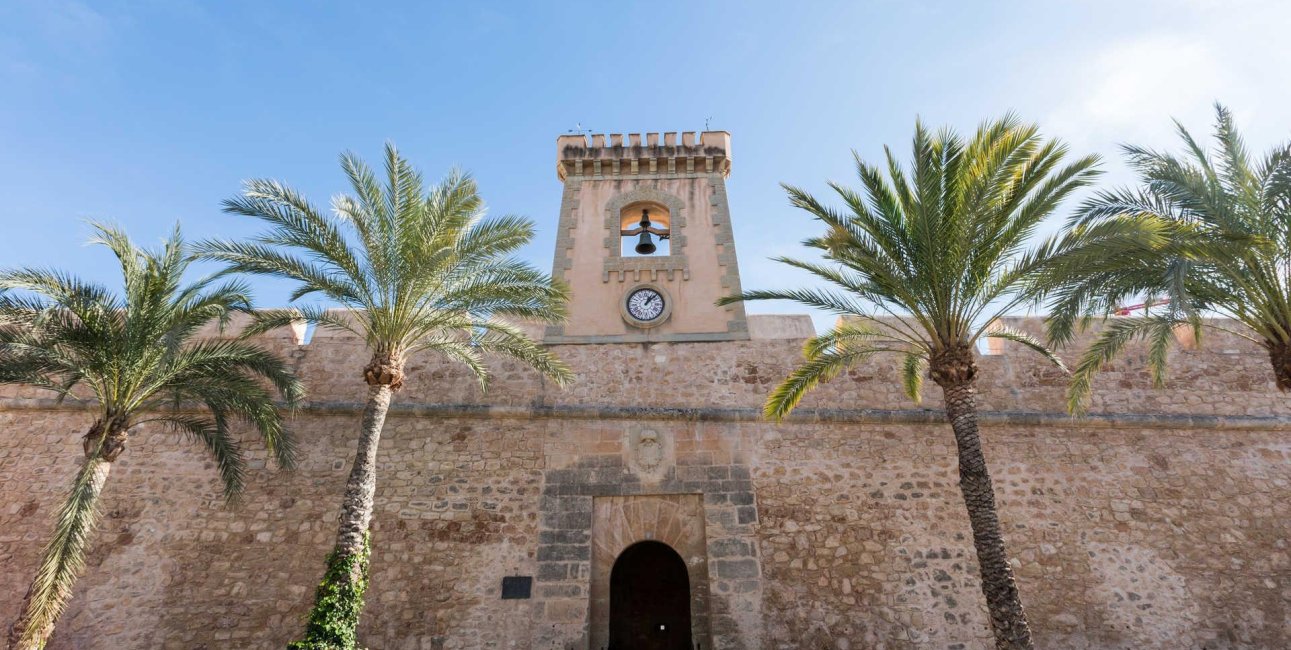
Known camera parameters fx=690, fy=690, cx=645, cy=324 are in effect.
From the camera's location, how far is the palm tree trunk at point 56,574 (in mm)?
6254

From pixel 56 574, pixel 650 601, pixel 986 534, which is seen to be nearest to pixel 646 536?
pixel 650 601

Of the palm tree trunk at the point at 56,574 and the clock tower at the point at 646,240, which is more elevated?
the clock tower at the point at 646,240

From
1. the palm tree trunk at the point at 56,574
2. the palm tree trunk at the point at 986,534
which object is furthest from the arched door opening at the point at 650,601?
the palm tree trunk at the point at 56,574

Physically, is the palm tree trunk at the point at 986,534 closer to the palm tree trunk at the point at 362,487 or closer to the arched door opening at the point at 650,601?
the arched door opening at the point at 650,601

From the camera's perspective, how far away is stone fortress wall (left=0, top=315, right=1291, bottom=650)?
7922 millimetres

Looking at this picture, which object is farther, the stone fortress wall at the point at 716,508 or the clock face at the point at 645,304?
the clock face at the point at 645,304

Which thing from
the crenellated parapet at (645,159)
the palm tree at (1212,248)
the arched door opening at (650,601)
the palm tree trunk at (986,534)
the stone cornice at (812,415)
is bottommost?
the arched door opening at (650,601)

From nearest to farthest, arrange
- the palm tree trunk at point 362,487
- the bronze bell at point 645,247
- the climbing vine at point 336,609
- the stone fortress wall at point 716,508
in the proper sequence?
the climbing vine at point 336,609, the palm tree trunk at point 362,487, the stone fortress wall at point 716,508, the bronze bell at point 645,247

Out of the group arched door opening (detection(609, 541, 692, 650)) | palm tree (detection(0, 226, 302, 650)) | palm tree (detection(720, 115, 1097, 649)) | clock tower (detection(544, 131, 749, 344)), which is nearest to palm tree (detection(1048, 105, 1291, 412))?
palm tree (detection(720, 115, 1097, 649))

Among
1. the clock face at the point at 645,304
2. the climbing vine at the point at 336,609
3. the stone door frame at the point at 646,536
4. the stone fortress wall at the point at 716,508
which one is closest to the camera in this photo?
the climbing vine at the point at 336,609

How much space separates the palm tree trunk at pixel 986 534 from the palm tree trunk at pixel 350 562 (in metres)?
5.75

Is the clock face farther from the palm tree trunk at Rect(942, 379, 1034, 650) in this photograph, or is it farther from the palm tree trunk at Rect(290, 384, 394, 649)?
the palm tree trunk at Rect(942, 379, 1034, 650)

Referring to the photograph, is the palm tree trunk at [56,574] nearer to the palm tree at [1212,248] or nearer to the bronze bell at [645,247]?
the bronze bell at [645,247]

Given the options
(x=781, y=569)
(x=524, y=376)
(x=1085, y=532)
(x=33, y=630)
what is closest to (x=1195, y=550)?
(x=1085, y=532)
